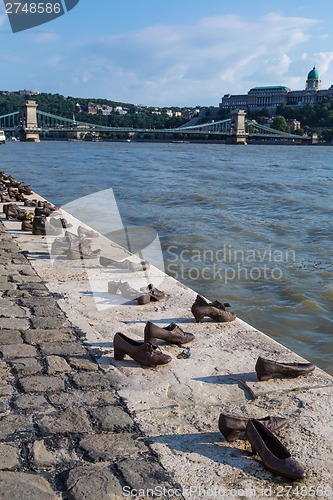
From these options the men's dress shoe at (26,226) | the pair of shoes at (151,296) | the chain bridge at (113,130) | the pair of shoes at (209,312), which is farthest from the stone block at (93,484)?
A: the chain bridge at (113,130)

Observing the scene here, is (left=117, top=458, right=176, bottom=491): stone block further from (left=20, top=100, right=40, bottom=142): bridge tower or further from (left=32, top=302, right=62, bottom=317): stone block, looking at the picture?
(left=20, top=100, right=40, bottom=142): bridge tower

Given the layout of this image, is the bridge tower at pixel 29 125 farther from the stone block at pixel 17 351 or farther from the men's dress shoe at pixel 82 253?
the stone block at pixel 17 351

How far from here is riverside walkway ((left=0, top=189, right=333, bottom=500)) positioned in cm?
187

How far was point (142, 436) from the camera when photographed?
7.00 feet

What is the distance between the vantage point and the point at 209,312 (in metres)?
3.40

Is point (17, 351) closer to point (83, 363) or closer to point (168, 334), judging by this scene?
point (83, 363)

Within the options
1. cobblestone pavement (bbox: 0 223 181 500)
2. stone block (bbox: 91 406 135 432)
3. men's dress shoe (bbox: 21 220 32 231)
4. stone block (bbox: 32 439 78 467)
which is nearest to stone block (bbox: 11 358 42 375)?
cobblestone pavement (bbox: 0 223 181 500)

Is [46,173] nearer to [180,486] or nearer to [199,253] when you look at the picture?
[199,253]

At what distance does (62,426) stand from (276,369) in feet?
3.26

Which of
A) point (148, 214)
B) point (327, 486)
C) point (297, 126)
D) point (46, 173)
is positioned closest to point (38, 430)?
point (327, 486)

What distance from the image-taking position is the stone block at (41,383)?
8.09ft

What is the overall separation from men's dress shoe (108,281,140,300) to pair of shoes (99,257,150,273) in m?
0.64

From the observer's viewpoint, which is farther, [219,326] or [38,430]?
[219,326]

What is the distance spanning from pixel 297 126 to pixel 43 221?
10484 centimetres
